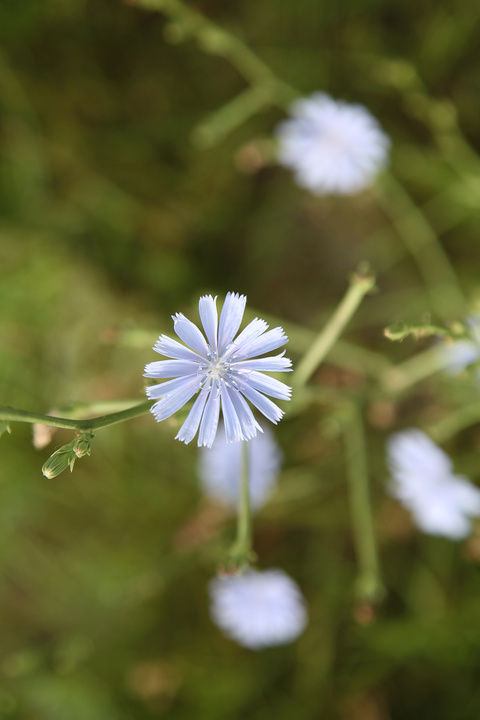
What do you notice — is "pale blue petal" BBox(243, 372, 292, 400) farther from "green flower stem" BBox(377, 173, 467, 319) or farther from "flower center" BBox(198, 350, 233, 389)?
"green flower stem" BBox(377, 173, 467, 319)

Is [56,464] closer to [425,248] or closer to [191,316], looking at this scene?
[191,316]

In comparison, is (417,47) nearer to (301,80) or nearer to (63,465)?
(301,80)

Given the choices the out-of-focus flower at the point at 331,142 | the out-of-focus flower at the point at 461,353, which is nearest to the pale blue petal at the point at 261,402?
the out-of-focus flower at the point at 461,353

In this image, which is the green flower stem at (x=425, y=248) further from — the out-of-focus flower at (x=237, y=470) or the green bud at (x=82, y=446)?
the green bud at (x=82, y=446)

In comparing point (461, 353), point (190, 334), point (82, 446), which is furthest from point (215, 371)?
point (461, 353)

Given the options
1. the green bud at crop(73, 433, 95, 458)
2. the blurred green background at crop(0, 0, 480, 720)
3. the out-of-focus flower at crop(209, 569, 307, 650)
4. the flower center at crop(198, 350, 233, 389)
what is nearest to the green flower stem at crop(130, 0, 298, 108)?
the blurred green background at crop(0, 0, 480, 720)

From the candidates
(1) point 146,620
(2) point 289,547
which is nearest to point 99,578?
(1) point 146,620
